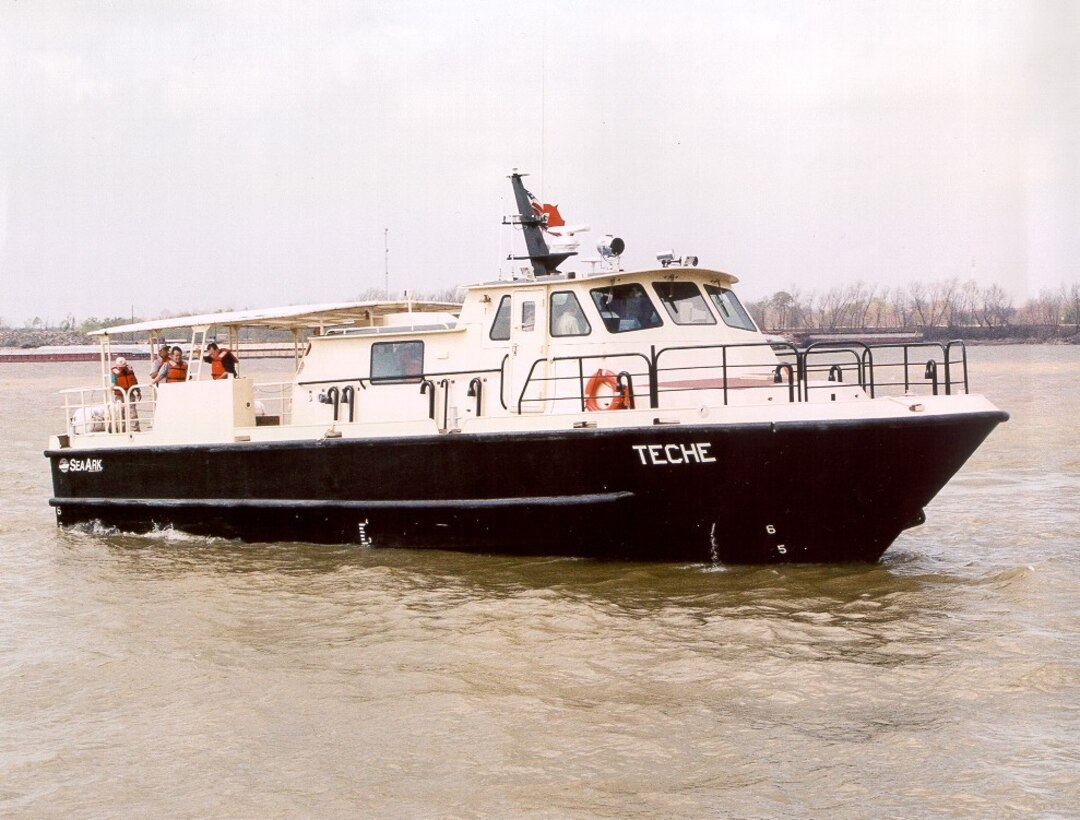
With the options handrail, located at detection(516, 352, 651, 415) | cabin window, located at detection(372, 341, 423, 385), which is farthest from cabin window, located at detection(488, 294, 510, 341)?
cabin window, located at detection(372, 341, 423, 385)

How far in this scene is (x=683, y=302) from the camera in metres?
11.3

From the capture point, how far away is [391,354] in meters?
12.1

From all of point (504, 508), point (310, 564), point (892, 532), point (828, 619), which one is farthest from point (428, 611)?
point (892, 532)

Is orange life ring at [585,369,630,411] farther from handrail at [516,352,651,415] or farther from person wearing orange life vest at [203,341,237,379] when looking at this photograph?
person wearing orange life vest at [203,341,237,379]

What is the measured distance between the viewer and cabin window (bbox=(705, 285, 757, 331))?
455 inches

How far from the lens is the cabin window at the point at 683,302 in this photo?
11203 mm

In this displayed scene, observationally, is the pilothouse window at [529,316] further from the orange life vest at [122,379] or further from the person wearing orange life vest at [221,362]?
the orange life vest at [122,379]

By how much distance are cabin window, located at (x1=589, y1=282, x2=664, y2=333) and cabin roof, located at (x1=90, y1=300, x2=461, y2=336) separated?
271 cm

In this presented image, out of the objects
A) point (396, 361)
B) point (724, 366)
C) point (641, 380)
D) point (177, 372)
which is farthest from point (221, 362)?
point (724, 366)

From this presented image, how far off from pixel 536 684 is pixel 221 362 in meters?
6.69

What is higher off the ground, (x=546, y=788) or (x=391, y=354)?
(x=391, y=354)

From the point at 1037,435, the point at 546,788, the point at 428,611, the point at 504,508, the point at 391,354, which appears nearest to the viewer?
the point at 546,788

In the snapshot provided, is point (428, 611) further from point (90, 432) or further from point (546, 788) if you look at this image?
point (90, 432)

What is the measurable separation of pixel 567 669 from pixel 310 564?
422 cm
